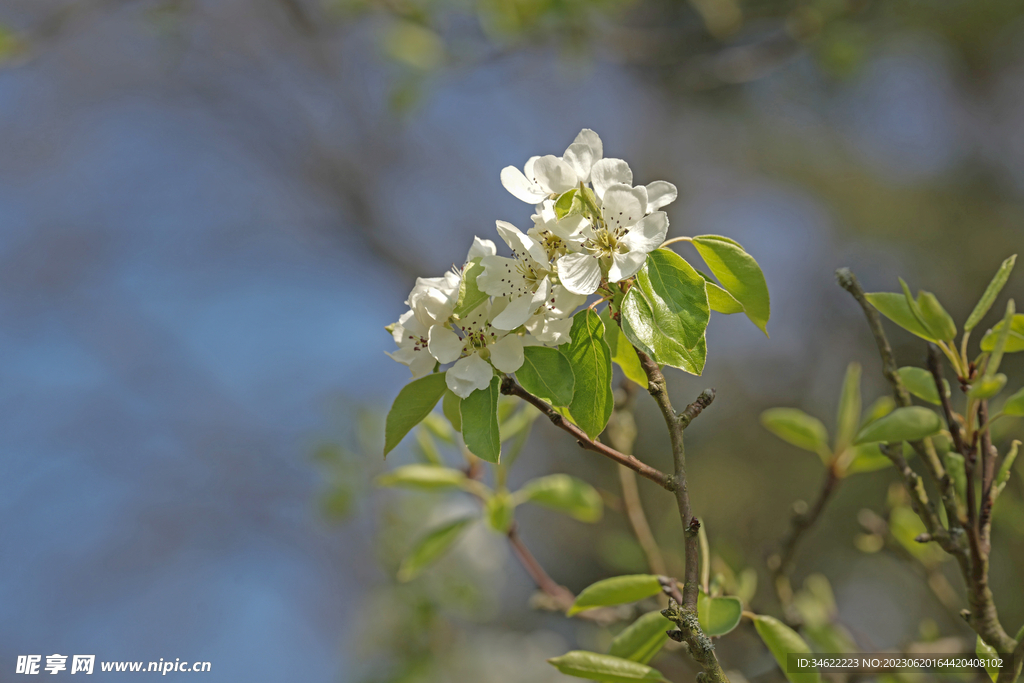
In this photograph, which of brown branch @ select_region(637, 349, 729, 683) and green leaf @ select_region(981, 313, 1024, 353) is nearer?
brown branch @ select_region(637, 349, 729, 683)

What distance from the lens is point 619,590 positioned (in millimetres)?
572

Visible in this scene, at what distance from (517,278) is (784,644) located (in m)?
0.41

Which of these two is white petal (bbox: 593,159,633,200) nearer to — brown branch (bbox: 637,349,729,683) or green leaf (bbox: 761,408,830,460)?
brown branch (bbox: 637,349,729,683)

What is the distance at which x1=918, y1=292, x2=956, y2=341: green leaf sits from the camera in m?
0.51

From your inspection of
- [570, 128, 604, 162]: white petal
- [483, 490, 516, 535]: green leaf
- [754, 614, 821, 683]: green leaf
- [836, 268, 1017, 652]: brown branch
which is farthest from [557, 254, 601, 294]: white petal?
[483, 490, 516, 535]: green leaf

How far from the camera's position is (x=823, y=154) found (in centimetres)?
353

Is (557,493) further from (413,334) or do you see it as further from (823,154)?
(823,154)

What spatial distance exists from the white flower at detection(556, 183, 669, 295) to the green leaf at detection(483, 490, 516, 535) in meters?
0.45

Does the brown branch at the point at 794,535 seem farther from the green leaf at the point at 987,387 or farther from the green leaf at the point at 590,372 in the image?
the green leaf at the point at 590,372

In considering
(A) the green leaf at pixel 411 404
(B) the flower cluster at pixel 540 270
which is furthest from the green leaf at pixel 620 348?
(A) the green leaf at pixel 411 404

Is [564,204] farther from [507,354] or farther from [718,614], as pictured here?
[718,614]

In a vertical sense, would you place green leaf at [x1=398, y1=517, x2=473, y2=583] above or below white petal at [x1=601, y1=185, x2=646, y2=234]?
below

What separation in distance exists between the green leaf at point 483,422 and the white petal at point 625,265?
12 centimetres

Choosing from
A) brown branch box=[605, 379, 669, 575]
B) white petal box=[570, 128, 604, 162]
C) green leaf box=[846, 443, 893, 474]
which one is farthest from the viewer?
brown branch box=[605, 379, 669, 575]
